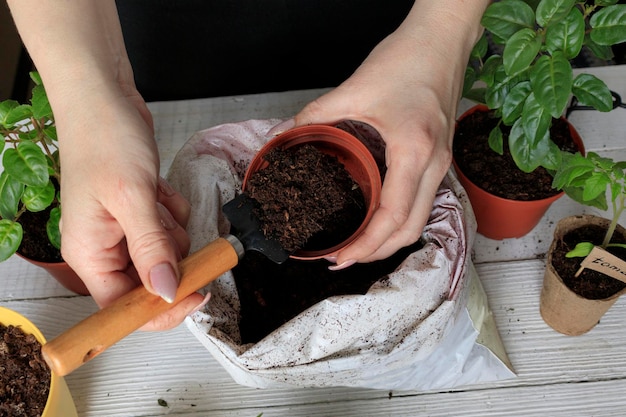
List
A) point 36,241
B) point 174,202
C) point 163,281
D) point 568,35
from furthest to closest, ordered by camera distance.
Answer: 1. point 36,241
2. point 174,202
3. point 568,35
4. point 163,281

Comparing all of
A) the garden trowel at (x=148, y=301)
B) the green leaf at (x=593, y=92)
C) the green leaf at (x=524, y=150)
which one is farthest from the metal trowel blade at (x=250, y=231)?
the green leaf at (x=593, y=92)

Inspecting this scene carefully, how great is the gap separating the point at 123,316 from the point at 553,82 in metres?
0.62

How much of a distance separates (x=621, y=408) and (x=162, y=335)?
81 cm

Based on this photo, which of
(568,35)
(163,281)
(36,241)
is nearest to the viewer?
(163,281)

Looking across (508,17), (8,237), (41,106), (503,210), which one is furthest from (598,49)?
(8,237)

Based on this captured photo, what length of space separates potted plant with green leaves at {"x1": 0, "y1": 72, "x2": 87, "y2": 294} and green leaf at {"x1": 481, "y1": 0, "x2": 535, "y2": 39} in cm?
65

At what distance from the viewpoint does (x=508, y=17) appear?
2.55 ft

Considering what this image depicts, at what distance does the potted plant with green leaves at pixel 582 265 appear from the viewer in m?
0.85

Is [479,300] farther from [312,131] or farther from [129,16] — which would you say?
[129,16]

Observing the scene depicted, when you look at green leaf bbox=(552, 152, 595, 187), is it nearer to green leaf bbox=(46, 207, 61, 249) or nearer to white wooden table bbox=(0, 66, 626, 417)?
white wooden table bbox=(0, 66, 626, 417)

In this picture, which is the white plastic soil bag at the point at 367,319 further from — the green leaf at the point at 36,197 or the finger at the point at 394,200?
the green leaf at the point at 36,197

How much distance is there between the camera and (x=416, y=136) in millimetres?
768

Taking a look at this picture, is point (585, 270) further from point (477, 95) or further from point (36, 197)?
point (36, 197)

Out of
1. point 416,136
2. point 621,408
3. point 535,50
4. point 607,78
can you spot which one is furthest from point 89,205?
point 607,78
